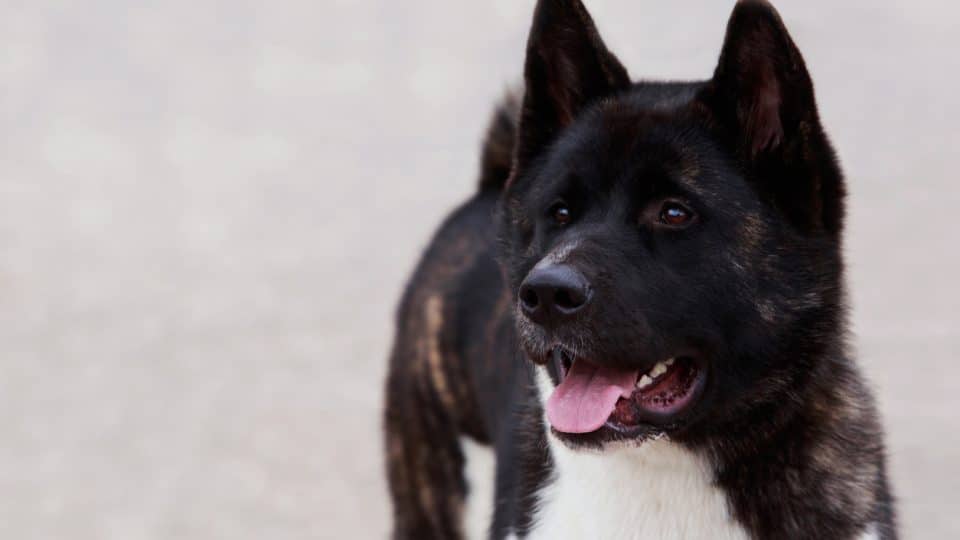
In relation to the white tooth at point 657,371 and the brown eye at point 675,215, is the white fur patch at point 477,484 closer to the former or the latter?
the white tooth at point 657,371

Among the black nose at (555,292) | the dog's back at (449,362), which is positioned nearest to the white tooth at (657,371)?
the black nose at (555,292)

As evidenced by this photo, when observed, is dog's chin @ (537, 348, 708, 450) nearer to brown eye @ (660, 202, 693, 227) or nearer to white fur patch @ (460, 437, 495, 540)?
brown eye @ (660, 202, 693, 227)

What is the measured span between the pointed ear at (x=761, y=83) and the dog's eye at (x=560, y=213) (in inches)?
15.7

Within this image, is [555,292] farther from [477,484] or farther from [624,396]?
[477,484]

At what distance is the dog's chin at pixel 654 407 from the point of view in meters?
3.70

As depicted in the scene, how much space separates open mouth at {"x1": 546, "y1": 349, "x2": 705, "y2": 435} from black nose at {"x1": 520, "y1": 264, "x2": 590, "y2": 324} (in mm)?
198

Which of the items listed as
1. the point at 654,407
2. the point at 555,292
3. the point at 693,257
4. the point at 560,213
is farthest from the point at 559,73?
the point at 654,407

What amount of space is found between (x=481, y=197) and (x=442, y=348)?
51 centimetres

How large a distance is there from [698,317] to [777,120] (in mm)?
485

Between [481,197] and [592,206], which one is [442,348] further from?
[592,206]

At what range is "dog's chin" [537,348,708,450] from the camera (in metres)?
3.70

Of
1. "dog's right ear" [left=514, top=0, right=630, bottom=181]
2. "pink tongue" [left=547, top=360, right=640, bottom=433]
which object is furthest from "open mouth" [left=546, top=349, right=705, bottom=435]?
"dog's right ear" [left=514, top=0, right=630, bottom=181]

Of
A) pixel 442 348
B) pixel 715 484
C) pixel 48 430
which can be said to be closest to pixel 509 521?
pixel 715 484

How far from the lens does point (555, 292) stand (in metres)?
3.60
